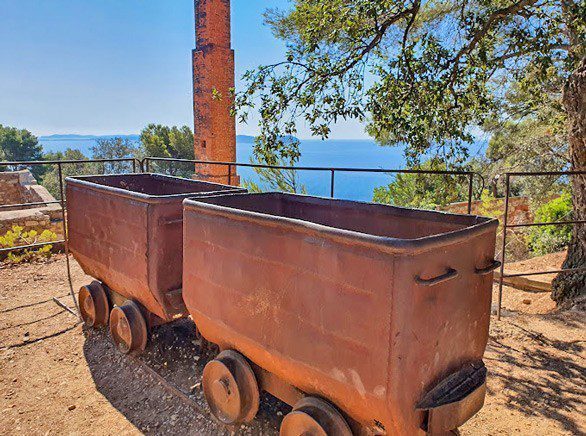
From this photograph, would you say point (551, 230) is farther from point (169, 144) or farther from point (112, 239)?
point (169, 144)

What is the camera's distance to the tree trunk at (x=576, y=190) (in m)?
5.35

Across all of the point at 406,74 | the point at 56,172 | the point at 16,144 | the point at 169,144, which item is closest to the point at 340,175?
the point at 406,74

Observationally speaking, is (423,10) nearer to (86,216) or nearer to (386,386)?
(86,216)

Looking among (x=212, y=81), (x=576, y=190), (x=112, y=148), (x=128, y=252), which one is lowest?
(x=128, y=252)

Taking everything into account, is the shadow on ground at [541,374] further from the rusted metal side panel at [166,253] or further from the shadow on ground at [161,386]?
the rusted metal side panel at [166,253]

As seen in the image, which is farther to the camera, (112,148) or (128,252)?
(112,148)

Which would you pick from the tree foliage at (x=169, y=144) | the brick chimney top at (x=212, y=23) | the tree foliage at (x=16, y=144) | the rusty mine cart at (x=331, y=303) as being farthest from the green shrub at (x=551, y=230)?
the tree foliage at (x=16, y=144)

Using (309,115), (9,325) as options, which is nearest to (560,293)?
(309,115)

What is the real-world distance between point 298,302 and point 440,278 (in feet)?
2.36

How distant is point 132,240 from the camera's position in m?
3.41

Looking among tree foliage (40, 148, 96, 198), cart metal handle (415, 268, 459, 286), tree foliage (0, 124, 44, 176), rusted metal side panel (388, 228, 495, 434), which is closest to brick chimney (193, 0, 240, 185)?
rusted metal side panel (388, 228, 495, 434)

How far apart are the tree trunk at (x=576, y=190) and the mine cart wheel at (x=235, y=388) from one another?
15.1ft

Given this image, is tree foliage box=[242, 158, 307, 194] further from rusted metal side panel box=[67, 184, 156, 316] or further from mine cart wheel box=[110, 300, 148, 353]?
mine cart wheel box=[110, 300, 148, 353]

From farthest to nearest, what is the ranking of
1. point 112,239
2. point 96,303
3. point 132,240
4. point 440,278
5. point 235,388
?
1. point 96,303
2. point 112,239
3. point 132,240
4. point 235,388
5. point 440,278
